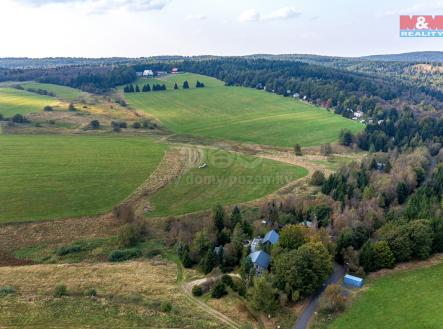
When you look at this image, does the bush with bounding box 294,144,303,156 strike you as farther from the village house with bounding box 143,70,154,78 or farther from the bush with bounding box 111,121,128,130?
the village house with bounding box 143,70,154,78

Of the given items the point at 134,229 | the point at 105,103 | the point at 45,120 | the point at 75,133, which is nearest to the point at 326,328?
the point at 134,229

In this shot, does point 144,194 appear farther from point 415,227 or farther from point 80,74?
point 80,74

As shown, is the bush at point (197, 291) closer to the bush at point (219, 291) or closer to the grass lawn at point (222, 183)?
the bush at point (219, 291)

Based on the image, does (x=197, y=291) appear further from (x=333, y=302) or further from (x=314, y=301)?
(x=333, y=302)

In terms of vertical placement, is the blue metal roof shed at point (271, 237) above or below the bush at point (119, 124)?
below

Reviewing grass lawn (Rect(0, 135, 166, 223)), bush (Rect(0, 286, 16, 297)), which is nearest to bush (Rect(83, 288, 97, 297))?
bush (Rect(0, 286, 16, 297))

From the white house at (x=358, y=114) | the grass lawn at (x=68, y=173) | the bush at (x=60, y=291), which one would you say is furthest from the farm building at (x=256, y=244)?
the white house at (x=358, y=114)

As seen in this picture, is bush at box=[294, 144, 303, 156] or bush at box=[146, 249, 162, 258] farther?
bush at box=[294, 144, 303, 156]
